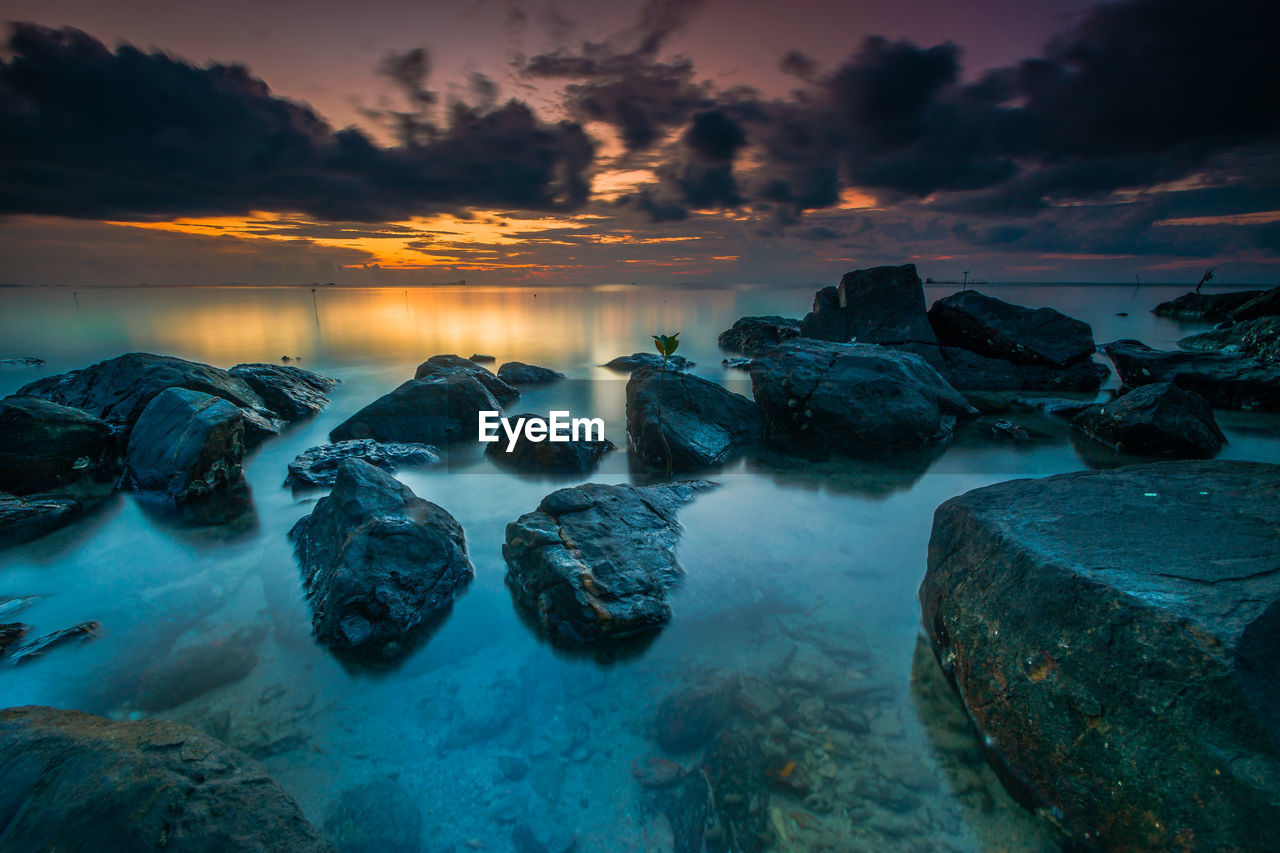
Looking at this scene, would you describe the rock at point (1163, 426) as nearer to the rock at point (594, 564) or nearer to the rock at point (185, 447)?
the rock at point (594, 564)

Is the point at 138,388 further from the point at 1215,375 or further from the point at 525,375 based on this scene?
the point at 1215,375

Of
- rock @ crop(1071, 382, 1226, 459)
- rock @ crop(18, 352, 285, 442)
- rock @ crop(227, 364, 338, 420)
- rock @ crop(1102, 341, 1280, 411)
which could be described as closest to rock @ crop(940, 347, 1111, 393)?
rock @ crop(1102, 341, 1280, 411)

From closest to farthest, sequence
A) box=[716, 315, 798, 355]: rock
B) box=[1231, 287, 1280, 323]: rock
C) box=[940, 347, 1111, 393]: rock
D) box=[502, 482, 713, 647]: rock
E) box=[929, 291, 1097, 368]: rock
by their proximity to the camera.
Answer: box=[502, 482, 713, 647]: rock → box=[940, 347, 1111, 393]: rock → box=[929, 291, 1097, 368]: rock → box=[1231, 287, 1280, 323]: rock → box=[716, 315, 798, 355]: rock

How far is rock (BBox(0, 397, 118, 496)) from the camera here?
9.23m

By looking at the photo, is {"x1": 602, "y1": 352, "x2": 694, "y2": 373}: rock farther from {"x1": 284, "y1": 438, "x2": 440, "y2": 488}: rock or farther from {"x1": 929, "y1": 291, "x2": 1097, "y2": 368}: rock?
{"x1": 284, "y1": 438, "x2": 440, "y2": 488}: rock

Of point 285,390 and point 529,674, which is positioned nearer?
point 529,674

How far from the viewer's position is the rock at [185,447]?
933 centimetres

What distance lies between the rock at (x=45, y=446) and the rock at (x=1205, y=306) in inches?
2955

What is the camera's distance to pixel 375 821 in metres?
3.80

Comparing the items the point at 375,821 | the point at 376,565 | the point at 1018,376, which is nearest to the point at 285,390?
the point at 376,565

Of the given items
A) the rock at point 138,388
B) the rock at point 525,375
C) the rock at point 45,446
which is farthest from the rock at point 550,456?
the rock at point 525,375

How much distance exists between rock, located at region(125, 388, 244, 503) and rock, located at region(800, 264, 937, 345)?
19720 millimetres

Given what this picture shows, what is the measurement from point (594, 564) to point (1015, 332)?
2004 cm

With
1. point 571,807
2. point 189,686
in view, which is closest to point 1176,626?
point 571,807
